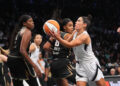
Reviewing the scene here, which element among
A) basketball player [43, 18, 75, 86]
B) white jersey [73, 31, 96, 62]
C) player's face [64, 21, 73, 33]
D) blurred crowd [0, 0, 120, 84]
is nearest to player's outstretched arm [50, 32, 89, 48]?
white jersey [73, 31, 96, 62]

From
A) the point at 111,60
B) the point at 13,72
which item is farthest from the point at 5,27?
the point at 13,72

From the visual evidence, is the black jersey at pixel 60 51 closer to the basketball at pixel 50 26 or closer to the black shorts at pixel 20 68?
the basketball at pixel 50 26

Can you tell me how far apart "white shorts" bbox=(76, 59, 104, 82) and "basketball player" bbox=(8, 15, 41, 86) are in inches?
33.7

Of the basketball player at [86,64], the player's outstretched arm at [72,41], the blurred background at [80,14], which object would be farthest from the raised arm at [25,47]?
the blurred background at [80,14]

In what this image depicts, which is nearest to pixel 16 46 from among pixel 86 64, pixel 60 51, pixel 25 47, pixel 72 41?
pixel 25 47

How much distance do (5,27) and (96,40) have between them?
527 cm

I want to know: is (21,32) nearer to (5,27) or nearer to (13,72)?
(13,72)

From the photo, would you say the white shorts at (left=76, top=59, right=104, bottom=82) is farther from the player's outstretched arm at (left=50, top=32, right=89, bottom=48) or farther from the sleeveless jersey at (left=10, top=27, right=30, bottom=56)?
the sleeveless jersey at (left=10, top=27, right=30, bottom=56)

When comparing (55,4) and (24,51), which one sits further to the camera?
(55,4)

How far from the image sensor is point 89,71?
4746 millimetres

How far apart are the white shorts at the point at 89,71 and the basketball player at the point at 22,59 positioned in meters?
0.85

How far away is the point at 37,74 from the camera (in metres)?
4.29

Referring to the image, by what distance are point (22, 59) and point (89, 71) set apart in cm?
114

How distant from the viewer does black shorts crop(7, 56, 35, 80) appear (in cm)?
439
